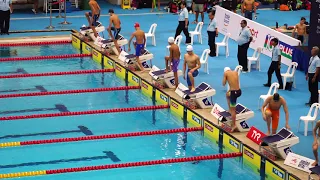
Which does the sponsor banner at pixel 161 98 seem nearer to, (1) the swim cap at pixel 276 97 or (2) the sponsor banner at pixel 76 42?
(1) the swim cap at pixel 276 97

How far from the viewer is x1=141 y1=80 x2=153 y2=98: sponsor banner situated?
19.5 m

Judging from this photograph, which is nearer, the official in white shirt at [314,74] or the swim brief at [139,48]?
the official in white shirt at [314,74]

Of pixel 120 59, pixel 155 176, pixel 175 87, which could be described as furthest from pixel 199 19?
pixel 155 176

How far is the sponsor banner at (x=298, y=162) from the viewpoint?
44.4 feet

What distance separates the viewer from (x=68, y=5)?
3158cm

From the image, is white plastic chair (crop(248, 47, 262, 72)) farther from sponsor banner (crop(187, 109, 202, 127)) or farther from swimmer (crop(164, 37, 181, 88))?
sponsor banner (crop(187, 109, 202, 127))

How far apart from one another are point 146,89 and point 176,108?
1.99 metres

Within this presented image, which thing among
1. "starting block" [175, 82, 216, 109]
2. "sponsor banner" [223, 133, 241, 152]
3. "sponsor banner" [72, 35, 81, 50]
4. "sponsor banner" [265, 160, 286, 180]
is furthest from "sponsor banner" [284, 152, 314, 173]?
"sponsor banner" [72, 35, 81, 50]

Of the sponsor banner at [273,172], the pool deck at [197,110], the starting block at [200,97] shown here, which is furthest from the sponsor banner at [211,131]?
the sponsor banner at [273,172]

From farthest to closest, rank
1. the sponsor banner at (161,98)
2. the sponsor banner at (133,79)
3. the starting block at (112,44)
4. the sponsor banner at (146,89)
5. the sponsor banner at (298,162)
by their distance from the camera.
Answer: the starting block at (112,44)
the sponsor banner at (133,79)
the sponsor banner at (146,89)
the sponsor banner at (161,98)
the sponsor banner at (298,162)

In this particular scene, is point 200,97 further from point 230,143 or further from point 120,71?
point 120,71

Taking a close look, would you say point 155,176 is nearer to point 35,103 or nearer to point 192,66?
point 192,66

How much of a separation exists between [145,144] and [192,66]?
2.81 metres

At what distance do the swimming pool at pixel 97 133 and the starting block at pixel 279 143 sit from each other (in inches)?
22.2
